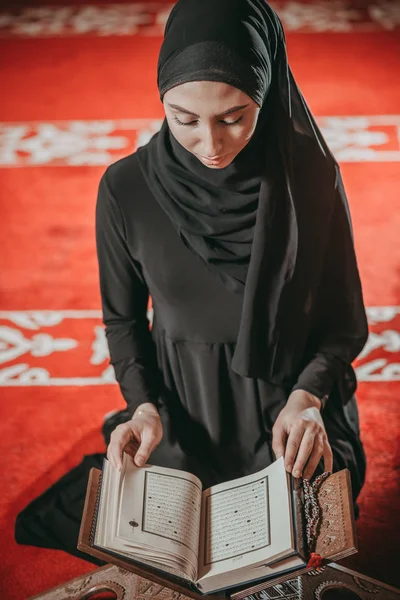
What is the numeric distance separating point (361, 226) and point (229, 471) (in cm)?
180

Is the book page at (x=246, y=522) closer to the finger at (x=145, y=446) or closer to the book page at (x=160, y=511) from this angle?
the book page at (x=160, y=511)

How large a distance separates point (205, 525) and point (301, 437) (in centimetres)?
24

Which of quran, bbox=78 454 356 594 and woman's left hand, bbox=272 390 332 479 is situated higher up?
woman's left hand, bbox=272 390 332 479

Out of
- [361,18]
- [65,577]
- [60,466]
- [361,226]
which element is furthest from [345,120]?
[65,577]

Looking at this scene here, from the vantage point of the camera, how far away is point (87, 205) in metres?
3.29

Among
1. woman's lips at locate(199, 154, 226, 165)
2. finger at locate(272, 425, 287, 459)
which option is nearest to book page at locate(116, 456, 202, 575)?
finger at locate(272, 425, 287, 459)

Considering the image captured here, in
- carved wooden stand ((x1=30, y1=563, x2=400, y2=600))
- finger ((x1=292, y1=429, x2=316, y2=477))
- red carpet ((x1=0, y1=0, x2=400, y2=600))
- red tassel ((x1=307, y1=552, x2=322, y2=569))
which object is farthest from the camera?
red carpet ((x1=0, y1=0, x2=400, y2=600))

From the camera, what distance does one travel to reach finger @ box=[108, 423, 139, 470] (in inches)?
51.7

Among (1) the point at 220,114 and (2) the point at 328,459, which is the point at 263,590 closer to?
(2) the point at 328,459

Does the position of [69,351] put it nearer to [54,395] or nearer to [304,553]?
[54,395]

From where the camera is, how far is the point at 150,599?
1.45m

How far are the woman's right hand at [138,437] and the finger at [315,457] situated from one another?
11.6 inches

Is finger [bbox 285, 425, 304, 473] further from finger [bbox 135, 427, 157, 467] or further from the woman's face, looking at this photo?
the woman's face

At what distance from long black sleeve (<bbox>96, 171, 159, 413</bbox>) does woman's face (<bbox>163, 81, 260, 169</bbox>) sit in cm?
31
